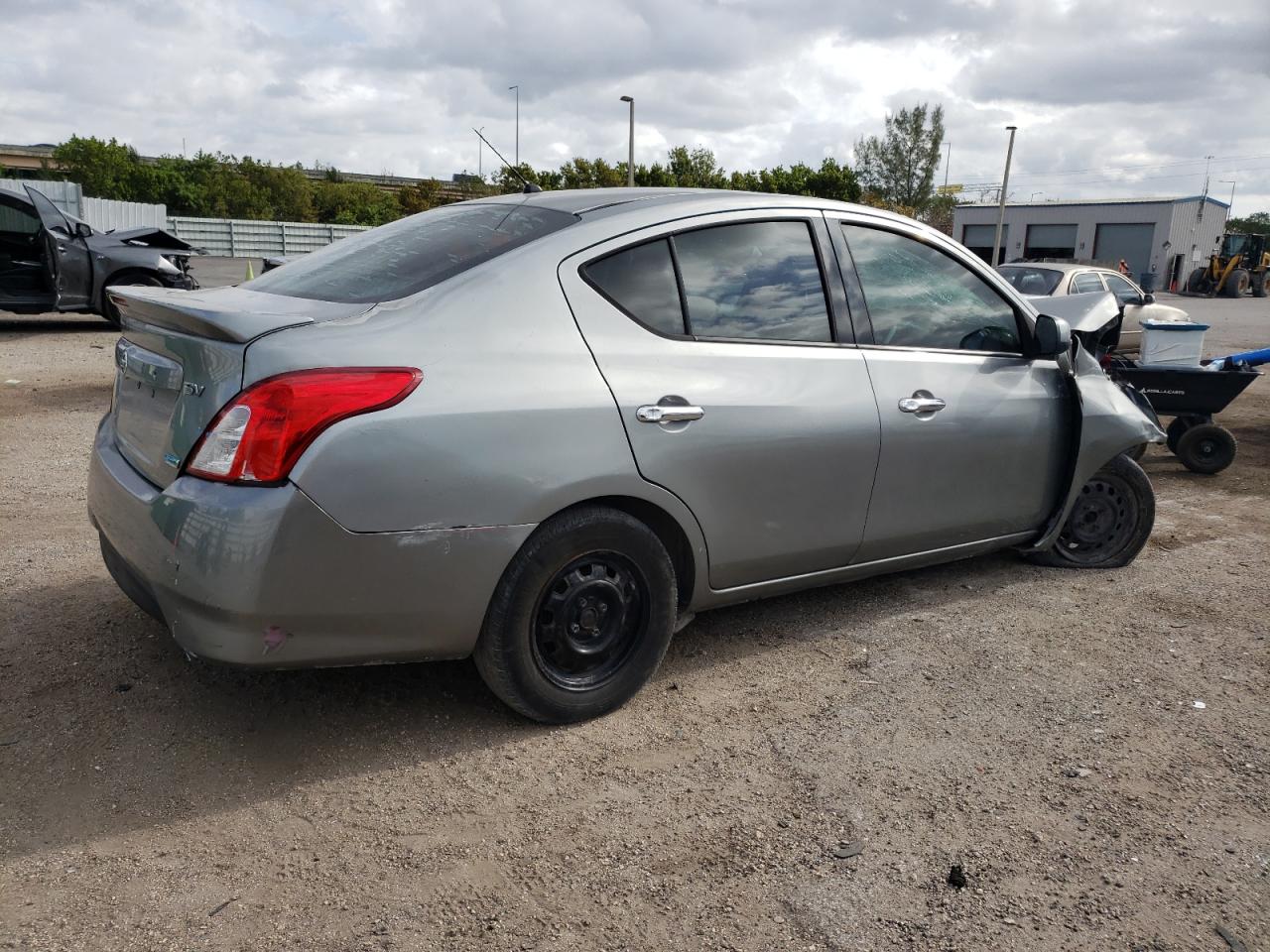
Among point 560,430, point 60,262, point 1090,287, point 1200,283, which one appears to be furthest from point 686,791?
point 1200,283

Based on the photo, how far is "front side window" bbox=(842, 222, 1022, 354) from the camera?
4016 millimetres

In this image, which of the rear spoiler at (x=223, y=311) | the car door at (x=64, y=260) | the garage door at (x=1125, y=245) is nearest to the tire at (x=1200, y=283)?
the garage door at (x=1125, y=245)

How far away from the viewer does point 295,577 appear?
2.74 metres

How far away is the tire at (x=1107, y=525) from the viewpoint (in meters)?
5.03

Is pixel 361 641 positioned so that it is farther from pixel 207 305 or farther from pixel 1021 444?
pixel 1021 444

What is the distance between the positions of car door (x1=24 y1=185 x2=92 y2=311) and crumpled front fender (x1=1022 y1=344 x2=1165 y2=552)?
493 inches

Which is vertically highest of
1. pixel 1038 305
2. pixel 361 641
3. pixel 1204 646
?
pixel 1038 305

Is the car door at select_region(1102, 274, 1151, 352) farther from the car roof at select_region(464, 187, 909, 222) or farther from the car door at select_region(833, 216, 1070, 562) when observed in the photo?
the car roof at select_region(464, 187, 909, 222)

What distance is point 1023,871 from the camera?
2668 millimetres

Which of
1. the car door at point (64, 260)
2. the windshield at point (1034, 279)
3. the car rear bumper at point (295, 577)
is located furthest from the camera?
the windshield at point (1034, 279)

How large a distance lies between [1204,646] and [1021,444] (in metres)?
1.06

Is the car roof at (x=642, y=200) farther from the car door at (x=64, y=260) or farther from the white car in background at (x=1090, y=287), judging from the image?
the car door at (x=64, y=260)

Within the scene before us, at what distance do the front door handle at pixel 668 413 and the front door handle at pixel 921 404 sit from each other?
38.3 inches

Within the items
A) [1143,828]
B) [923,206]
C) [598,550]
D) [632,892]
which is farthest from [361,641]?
[923,206]
